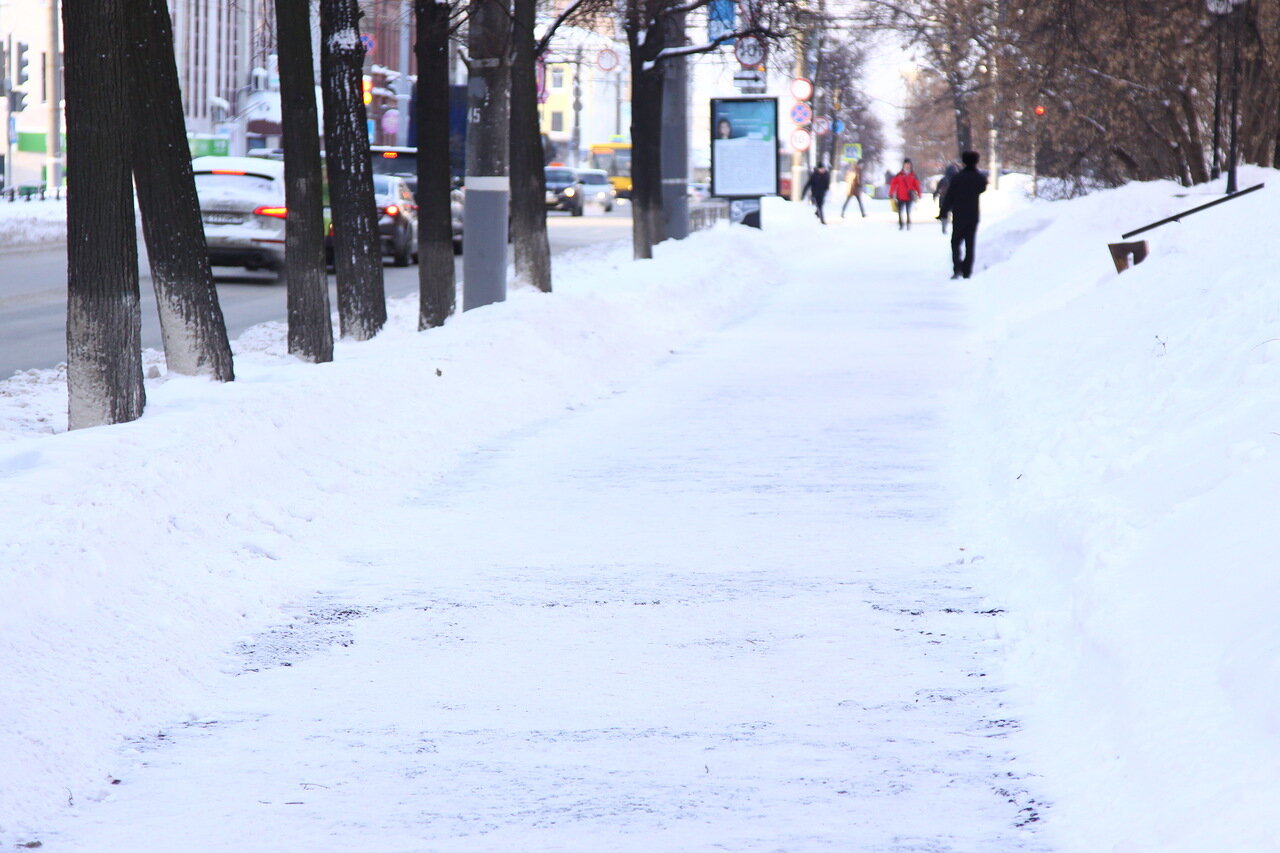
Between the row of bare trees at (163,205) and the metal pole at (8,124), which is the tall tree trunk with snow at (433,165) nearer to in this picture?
the row of bare trees at (163,205)

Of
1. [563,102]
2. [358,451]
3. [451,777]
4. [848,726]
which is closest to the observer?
[451,777]

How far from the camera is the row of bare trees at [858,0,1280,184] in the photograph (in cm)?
1914

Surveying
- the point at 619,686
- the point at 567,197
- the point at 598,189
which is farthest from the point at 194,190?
the point at 598,189

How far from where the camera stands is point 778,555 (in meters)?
7.06

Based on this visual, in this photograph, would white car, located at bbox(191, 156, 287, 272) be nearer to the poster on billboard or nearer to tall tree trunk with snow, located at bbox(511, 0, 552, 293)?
tall tree trunk with snow, located at bbox(511, 0, 552, 293)

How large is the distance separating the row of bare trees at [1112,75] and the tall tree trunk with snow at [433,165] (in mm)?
6138

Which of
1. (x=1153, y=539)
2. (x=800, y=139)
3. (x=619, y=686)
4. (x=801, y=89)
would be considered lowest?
(x=619, y=686)

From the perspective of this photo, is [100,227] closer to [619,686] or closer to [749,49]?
[619,686]

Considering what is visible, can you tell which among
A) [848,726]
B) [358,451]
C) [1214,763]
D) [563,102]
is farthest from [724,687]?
[563,102]

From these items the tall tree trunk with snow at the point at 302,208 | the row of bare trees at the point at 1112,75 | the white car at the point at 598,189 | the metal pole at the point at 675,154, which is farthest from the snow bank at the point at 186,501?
the white car at the point at 598,189

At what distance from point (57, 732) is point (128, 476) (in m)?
2.03

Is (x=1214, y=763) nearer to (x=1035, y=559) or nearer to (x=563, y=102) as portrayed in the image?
(x=1035, y=559)

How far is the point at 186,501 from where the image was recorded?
670 centimetres

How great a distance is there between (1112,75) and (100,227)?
17409mm
